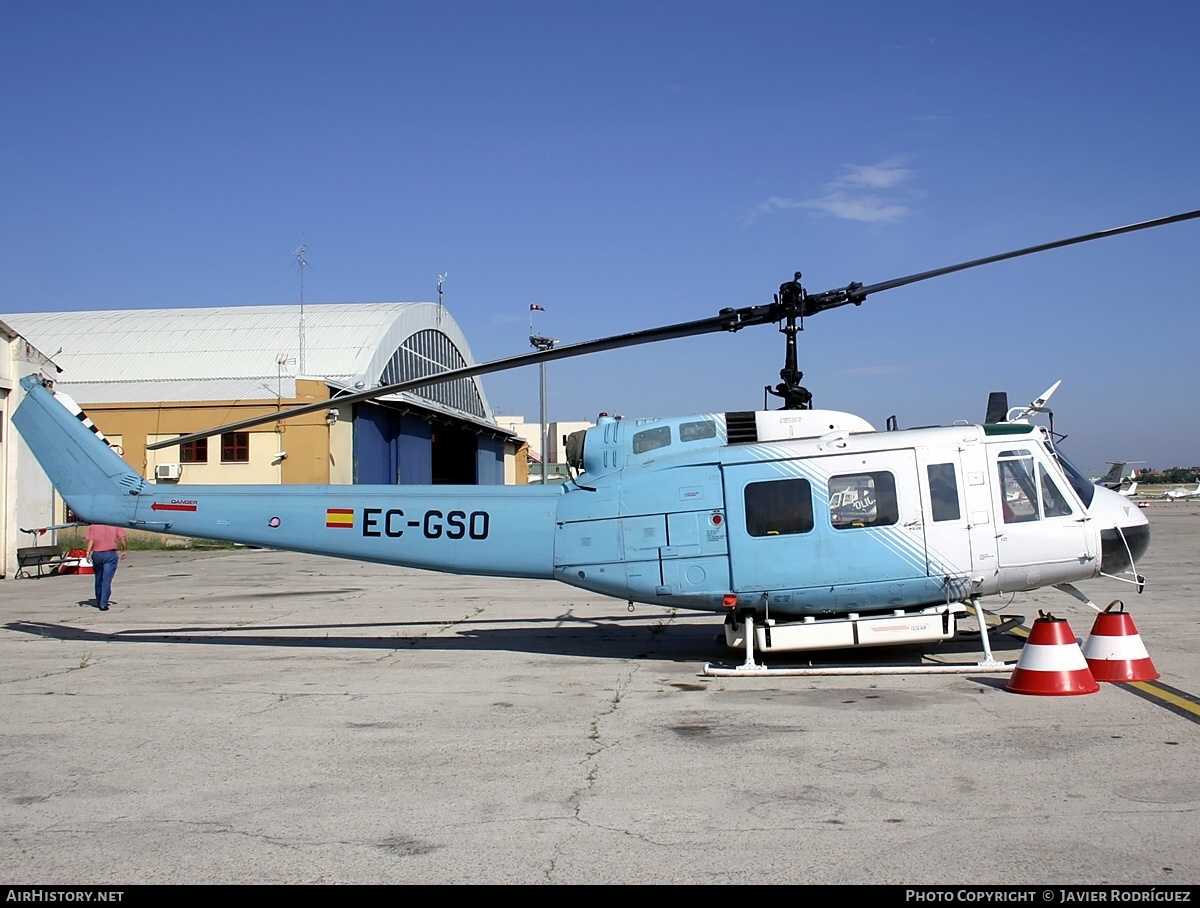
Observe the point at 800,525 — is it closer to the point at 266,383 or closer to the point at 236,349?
the point at 266,383

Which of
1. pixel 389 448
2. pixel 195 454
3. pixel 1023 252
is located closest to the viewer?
pixel 1023 252

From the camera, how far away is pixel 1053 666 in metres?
8.45

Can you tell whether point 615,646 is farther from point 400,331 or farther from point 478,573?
point 400,331

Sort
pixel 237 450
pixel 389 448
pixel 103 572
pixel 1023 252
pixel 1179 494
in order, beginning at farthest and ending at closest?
pixel 1179 494, pixel 389 448, pixel 237 450, pixel 103 572, pixel 1023 252

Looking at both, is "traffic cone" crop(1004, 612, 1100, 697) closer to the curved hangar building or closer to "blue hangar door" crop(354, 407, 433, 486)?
the curved hangar building

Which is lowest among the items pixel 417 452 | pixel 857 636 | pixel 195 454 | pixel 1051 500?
pixel 857 636

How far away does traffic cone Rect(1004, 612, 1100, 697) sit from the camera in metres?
8.41

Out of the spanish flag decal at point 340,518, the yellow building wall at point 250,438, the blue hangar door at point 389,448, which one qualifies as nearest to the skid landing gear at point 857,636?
the spanish flag decal at point 340,518

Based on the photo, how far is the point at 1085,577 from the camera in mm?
10102

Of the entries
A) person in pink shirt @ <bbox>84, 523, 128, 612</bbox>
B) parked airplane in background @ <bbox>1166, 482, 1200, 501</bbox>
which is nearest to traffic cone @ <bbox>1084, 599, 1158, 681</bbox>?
person in pink shirt @ <bbox>84, 523, 128, 612</bbox>

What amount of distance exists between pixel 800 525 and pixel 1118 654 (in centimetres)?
307

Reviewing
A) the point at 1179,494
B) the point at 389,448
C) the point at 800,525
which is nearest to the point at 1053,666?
the point at 800,525

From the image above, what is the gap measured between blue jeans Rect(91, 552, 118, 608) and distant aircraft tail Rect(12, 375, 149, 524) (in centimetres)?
454

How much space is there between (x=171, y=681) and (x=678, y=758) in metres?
5.68
